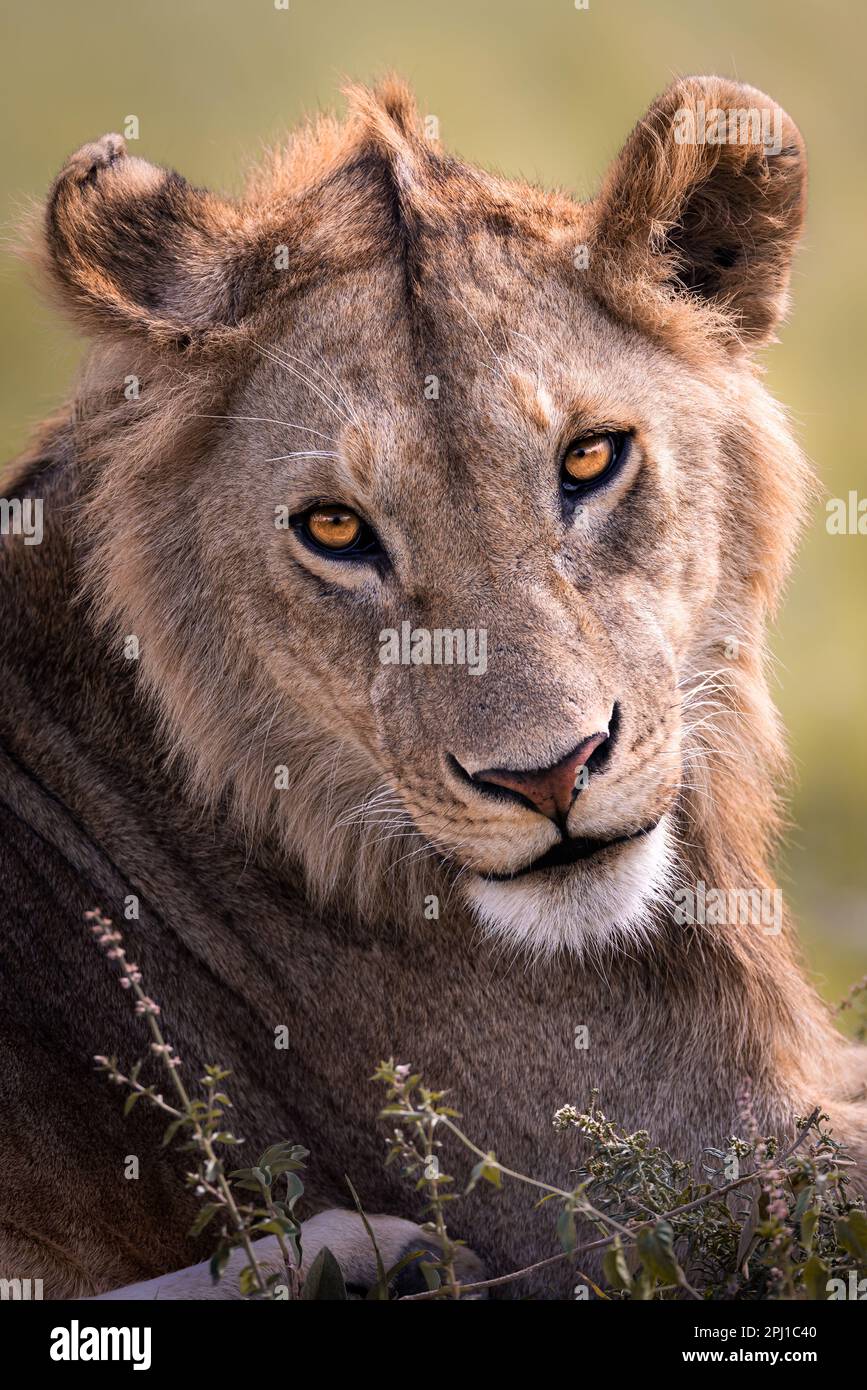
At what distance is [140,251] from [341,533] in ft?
3.67

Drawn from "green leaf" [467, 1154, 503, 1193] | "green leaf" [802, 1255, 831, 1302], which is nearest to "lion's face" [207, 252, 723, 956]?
"green leaf" [467, 1154, 503, 1193]

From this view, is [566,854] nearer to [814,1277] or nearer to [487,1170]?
[487,1170]

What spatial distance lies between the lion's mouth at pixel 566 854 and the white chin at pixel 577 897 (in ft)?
0.05

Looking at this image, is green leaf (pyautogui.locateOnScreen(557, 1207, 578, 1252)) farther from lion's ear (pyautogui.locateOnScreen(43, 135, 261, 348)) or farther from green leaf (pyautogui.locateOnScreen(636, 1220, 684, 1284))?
lion's ear (pyautogui.locateOnScreen(43, 135, 261, 348))

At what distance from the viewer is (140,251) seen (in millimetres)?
4859

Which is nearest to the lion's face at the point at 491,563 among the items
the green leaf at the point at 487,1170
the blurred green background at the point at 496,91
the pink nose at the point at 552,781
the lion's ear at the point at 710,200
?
the pink nose at the point at 552,781

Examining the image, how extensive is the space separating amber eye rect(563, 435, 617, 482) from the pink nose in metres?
0.81

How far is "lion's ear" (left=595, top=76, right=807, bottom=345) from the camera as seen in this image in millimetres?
4746

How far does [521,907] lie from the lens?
14.1 ft

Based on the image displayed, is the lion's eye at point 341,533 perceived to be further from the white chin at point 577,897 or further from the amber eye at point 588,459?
the white chin at point 577,897

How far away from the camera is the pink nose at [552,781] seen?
13.1 feet

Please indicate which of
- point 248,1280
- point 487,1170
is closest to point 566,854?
point 487,1170
